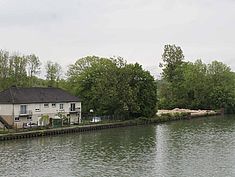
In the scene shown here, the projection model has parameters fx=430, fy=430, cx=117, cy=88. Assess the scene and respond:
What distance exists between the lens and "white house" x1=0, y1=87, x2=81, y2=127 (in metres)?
62.1

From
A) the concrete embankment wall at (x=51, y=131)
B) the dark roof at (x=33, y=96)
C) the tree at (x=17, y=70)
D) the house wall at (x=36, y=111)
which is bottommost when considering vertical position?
the concrete embankment wall at (x=51, y=131)

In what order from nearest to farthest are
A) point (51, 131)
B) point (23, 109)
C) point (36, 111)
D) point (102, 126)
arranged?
point (51, 131) < point (23, 109) < point (36, 111) < point (102, 126)

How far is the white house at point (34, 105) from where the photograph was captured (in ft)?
204

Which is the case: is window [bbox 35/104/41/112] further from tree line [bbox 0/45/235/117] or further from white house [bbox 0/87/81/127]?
tree line [bbox 0/45/235/117]

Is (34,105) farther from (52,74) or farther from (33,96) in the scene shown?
(52,74)

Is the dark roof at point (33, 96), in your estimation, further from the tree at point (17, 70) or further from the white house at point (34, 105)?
the tree at point (17, 70)

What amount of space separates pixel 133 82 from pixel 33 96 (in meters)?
21.1

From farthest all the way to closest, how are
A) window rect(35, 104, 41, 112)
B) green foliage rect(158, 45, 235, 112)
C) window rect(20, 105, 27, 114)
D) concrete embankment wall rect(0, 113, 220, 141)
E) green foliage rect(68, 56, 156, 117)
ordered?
green foliage rect(158, 45, 235, 112) → green foliage rect(68, 56, 156, 117) → window rect(35, 104, 41, 112) → window rect(20, 105, 27, 114) → concrete embankment wall rect(0, 113, 220, 141)

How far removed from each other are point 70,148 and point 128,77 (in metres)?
32.4

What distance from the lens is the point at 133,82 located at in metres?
79.9

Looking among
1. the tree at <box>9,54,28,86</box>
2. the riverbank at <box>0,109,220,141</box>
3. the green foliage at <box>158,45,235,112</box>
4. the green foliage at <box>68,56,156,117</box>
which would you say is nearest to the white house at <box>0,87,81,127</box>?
the riverbank at <box>0,109,220,141</box>

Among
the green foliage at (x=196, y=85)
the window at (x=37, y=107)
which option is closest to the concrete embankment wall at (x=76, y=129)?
the window at (x=37, y=107)

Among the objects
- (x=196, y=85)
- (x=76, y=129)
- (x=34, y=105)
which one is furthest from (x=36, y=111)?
(x=196, y=85)

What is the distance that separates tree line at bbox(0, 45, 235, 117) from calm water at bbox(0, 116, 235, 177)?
15.7 m
